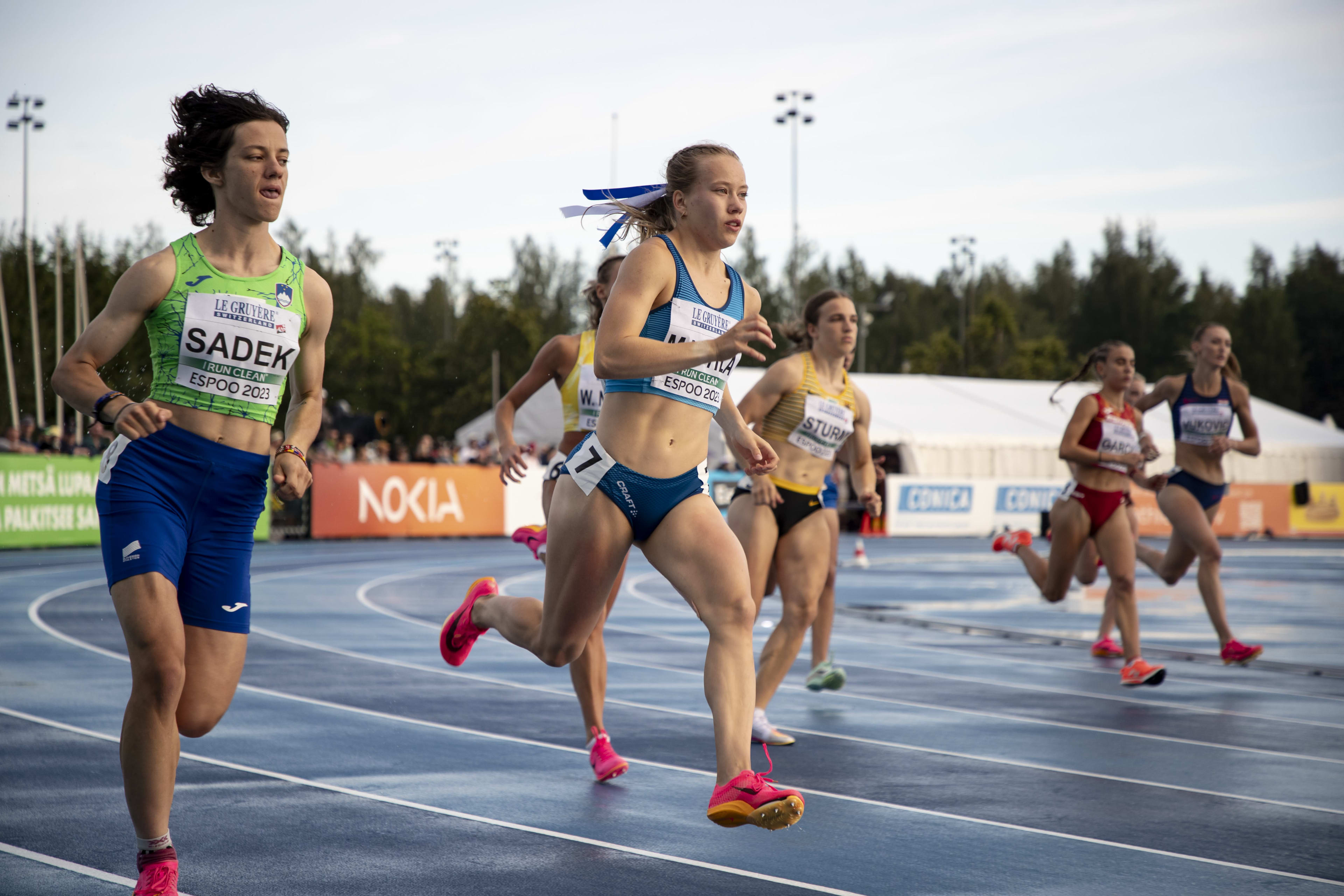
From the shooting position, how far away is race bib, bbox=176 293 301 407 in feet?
13.1

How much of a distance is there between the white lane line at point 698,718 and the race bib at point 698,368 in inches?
91.8

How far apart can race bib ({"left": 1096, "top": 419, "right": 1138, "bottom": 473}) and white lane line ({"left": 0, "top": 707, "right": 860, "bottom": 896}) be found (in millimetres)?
5142

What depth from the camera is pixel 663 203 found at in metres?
4.64

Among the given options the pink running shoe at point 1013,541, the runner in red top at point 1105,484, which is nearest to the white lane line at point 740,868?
the runner in red top at point 1105,484

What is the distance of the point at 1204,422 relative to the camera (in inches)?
401

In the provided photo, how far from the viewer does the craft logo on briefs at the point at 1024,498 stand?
35344mm

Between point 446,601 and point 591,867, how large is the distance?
11013 mm

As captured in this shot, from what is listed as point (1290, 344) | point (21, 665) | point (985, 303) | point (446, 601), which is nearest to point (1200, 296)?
point (1290, 344)

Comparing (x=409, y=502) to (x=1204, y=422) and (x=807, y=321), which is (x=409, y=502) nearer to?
(x=1204, y=422)

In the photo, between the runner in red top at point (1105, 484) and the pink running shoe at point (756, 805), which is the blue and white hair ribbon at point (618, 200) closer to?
the pink running shoe at point (756, 805)

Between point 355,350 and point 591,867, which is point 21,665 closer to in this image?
point 591,867

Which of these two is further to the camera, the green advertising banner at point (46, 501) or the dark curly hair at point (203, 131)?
the green advertising banner at point (46, 501)

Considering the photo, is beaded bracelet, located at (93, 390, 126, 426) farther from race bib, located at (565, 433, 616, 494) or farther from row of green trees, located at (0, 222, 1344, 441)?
row of green trees, located at (0, 222, 1344, 441)

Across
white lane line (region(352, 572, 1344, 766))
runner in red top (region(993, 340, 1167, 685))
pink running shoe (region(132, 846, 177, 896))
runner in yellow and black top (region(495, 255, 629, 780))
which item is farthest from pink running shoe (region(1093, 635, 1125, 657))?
pink running shoe (region(132, 846, 177, 896))
